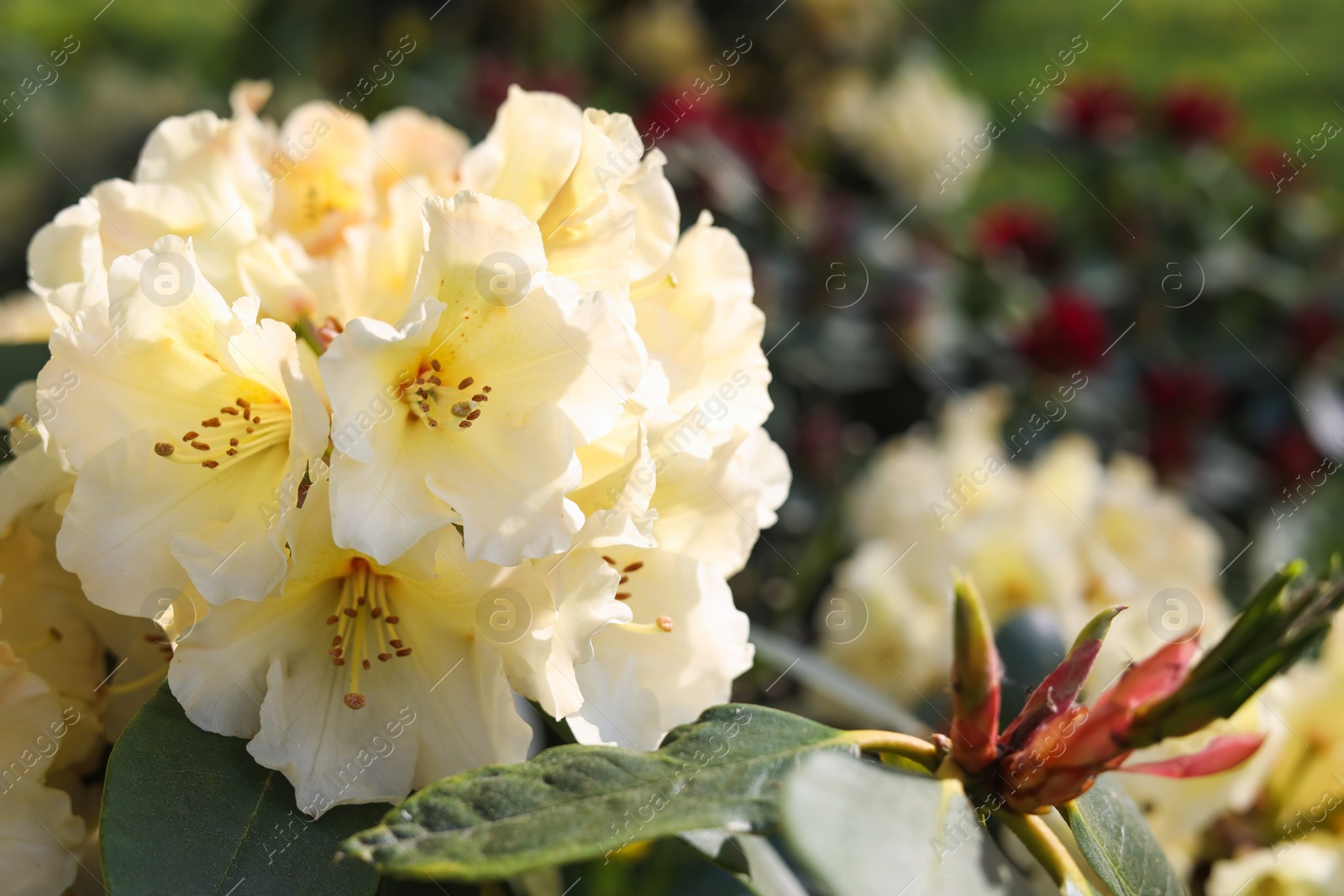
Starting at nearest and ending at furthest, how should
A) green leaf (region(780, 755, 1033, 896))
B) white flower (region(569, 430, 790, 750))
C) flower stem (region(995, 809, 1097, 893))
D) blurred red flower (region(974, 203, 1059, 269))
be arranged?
green leaf (region(780, 755, 1033, 896)) < flower stem (region(995, 809, 1097, 893)) < white flower (region(569, 430, 790, 750)) < blurred red flower (region(974, 203, 1059, 269))

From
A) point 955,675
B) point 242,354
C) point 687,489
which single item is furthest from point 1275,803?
point 242,354

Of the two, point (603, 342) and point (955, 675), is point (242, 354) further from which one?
point (955, 675)

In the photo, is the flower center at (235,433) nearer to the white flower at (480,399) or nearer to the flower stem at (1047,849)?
the white flower at (480,399)

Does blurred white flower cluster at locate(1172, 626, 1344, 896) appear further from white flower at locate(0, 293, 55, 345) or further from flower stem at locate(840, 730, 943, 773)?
white flower at locate(0, 293, 55, 345)

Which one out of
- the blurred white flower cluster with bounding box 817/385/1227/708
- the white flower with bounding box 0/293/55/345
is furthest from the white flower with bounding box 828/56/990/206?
the white flower with bounding box 0/293/55/345

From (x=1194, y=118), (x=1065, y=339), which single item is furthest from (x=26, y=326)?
(x=1194, y=118)

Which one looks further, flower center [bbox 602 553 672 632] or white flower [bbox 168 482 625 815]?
flower center [bbox 602 553 672 632]
